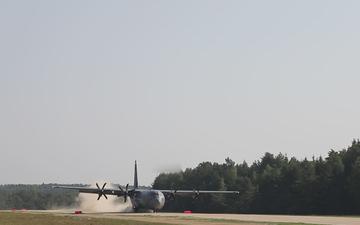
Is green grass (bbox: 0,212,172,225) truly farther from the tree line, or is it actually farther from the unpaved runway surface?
the tree line

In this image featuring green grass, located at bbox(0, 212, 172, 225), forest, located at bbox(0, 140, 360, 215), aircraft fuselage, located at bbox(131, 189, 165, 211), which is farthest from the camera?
forest, located at bbox(0, 140, 360, 215)

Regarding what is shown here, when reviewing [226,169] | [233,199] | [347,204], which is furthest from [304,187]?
[226,169]

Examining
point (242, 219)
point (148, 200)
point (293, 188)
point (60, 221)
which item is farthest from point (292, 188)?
point (60, 221)

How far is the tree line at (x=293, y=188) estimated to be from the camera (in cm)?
10169

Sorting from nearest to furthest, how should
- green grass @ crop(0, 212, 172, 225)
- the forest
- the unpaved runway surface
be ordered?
1. green grass @ crop(0, 212, 172, 225)
2. the unpaved runway surface
3. the forest

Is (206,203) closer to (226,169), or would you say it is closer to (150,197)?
(226,169)

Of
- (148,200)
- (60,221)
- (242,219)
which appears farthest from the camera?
(148,200)

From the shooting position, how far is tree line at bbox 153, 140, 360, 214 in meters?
102

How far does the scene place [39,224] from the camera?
54219mm

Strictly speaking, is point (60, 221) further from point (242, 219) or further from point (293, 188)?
point (293, 188)

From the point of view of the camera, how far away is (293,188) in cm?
11438

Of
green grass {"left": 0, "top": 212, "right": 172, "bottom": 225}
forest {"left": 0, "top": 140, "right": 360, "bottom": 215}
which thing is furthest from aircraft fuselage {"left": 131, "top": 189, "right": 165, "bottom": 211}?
green grass {"left": 0, "top": 212, "right": 172, "bottom": 225}

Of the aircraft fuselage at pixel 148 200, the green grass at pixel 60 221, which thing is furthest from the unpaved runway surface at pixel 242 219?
the aircraft fuselage at pixel 148 200

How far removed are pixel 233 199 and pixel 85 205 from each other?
100 feet
